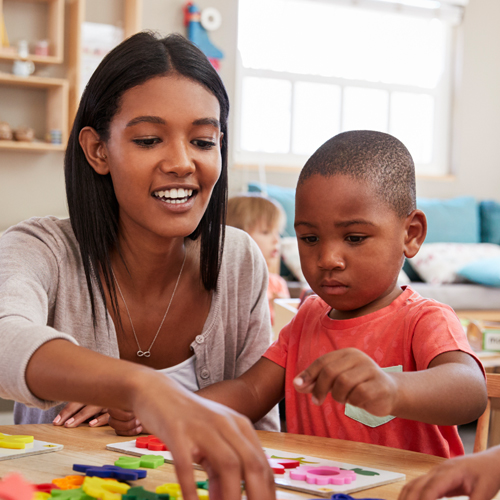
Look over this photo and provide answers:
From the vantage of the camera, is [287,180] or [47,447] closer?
[47,447]

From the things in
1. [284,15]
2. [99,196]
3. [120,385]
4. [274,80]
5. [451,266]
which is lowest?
[451,266]

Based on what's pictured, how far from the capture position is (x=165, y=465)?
800mm

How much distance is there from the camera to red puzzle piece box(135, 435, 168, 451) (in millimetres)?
861

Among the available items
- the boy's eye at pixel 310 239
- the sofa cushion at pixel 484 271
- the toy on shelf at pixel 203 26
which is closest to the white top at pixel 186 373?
the boy's eye at pixel 310 239

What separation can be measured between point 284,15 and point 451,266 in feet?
7.10

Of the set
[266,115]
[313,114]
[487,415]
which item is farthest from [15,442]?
[313,114]

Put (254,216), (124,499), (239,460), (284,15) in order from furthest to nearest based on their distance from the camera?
1. (284,15)
2. (254,216)
3. (124,499)
4. (239,460)

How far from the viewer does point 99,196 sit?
52.2 inches

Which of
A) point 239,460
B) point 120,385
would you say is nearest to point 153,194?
point 120,385

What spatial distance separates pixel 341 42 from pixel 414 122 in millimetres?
877

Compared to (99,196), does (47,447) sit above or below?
below

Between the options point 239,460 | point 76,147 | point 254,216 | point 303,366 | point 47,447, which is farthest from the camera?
point 254,216

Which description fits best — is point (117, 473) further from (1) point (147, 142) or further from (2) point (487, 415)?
(2) point (487, 415)

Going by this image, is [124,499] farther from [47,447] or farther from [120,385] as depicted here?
[47,447]
